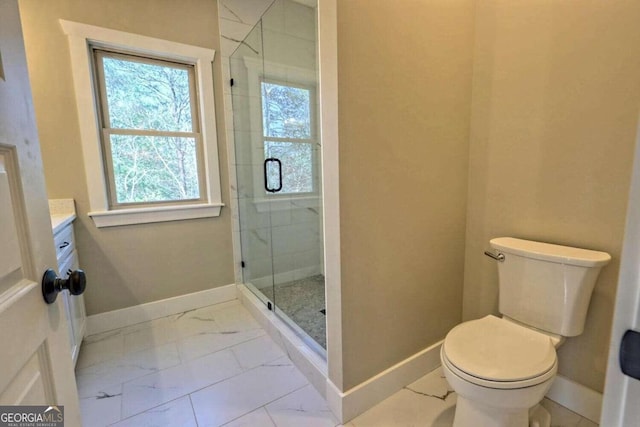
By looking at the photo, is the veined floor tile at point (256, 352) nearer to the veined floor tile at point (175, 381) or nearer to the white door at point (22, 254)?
the veined floor tile at point (175, 381)

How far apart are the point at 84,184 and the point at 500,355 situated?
8.44 ft

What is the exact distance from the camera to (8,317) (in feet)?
1.62

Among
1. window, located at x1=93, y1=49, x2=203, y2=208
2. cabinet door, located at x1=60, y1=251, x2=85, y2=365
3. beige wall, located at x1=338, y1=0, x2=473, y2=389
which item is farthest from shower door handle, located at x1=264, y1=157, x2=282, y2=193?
cabinet door, located at x1=60, y1=251, x2=85, y2=365

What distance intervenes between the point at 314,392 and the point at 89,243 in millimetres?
1841

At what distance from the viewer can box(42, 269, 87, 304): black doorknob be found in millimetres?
629

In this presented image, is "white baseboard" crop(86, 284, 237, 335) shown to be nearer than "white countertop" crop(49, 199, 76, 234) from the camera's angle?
No

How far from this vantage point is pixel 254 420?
1364 millimetres

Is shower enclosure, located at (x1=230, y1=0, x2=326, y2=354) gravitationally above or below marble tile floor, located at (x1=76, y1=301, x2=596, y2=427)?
above

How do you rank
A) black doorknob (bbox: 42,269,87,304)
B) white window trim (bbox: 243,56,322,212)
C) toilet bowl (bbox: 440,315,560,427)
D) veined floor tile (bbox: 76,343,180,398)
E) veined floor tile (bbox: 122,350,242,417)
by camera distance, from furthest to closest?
white window trim (bbox: 243,56,322,212) → veined floor tile (bbox: 76,343,180,398) → veined floor tile (bbox: 122,350,242,417) → toilet bowl (bbox: 440,315,560,427) → black doorknob (bbox: 42,269,87,304)

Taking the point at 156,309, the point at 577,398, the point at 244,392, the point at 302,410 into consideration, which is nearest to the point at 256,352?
the point at 244,392

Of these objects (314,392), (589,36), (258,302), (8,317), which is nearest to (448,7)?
(589,36)

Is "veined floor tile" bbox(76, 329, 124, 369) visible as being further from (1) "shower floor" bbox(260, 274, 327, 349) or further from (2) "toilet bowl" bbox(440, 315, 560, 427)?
(2) "toilet bowl" bbox(440, 315, 560, 427)

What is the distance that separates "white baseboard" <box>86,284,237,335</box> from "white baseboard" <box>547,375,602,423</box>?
2298mm

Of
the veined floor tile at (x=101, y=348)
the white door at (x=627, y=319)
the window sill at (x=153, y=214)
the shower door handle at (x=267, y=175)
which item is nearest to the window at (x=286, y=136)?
the shower door handle at (x=267, y=175)
